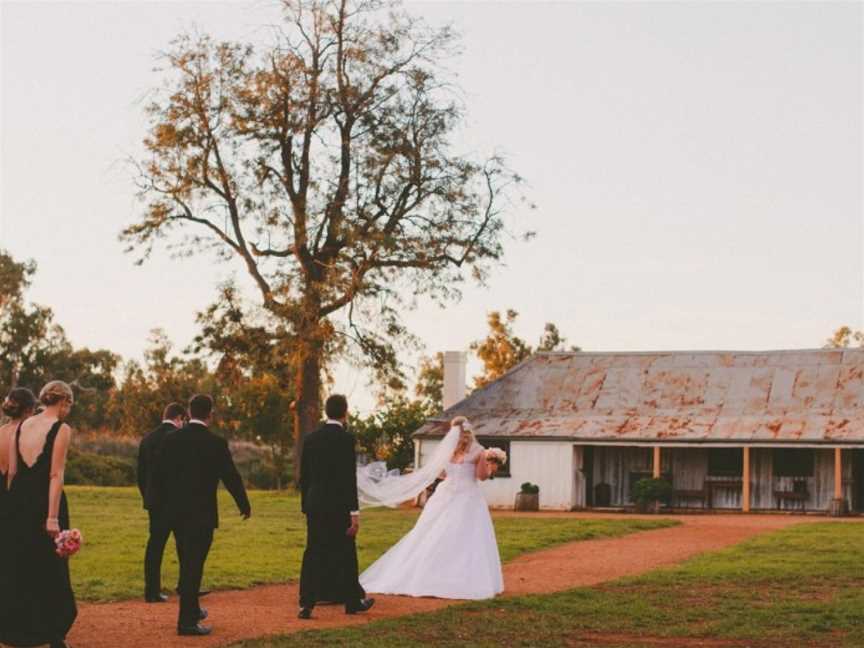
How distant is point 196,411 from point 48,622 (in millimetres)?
2350

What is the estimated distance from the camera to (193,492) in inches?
452

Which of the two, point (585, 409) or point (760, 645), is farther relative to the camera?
point (585, 409)

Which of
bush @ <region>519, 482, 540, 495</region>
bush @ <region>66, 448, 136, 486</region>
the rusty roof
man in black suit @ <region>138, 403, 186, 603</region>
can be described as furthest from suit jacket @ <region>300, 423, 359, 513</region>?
bush @ <region>66, 448, 136, 486</region>

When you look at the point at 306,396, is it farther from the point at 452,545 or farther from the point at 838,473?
the point at 452,545

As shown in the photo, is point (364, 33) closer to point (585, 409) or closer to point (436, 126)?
point (436, 126)

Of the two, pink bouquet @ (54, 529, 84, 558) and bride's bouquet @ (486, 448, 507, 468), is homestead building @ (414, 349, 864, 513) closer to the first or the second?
bride's bouquet @ (486, 448, 507, 468)

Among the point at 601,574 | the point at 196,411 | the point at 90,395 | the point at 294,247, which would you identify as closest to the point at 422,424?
the point at 294,247

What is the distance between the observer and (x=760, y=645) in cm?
1111

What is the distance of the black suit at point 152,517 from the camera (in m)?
13.2

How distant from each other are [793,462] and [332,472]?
27.3 metres

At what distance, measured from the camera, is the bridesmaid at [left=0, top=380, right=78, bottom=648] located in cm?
999

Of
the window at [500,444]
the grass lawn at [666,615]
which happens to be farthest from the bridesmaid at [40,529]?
the window at [500,444]

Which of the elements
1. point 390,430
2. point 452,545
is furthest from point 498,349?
point 452,545

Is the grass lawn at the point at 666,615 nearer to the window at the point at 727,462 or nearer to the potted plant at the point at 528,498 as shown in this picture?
the potted plant at the point at 528,498
